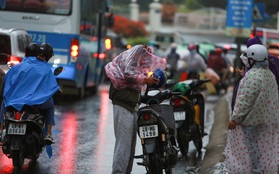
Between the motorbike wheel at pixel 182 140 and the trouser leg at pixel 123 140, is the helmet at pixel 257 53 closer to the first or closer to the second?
the trouser leg at pixel 123 140

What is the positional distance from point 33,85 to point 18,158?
35.3 inches

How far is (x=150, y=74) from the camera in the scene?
934cm

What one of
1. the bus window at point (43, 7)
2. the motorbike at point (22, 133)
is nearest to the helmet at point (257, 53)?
the motorbike at point (22, 133)

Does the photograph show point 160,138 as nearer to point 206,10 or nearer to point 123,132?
point 123,132

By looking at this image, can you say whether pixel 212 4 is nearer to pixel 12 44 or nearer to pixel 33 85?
pixel 12 44

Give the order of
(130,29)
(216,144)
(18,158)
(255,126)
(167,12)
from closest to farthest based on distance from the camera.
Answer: (255,126) → (18,158) → (216,144) → (130,29) → (167,12)

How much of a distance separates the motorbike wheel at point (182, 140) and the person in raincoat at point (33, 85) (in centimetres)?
223

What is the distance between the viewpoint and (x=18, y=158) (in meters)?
10.0

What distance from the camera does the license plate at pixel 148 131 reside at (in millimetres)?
9109

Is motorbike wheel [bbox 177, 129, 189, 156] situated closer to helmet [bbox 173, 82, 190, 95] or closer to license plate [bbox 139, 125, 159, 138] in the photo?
helmet [bbox 173, 82, 190, 95]

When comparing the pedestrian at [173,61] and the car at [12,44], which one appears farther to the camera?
the pedestrian at [173,61]

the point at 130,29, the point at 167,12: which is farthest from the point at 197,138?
the point at 167,12

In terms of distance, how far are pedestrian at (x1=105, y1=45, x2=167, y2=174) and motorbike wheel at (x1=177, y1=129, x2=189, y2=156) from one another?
113 inches

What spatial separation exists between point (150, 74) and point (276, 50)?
41.8 feet
